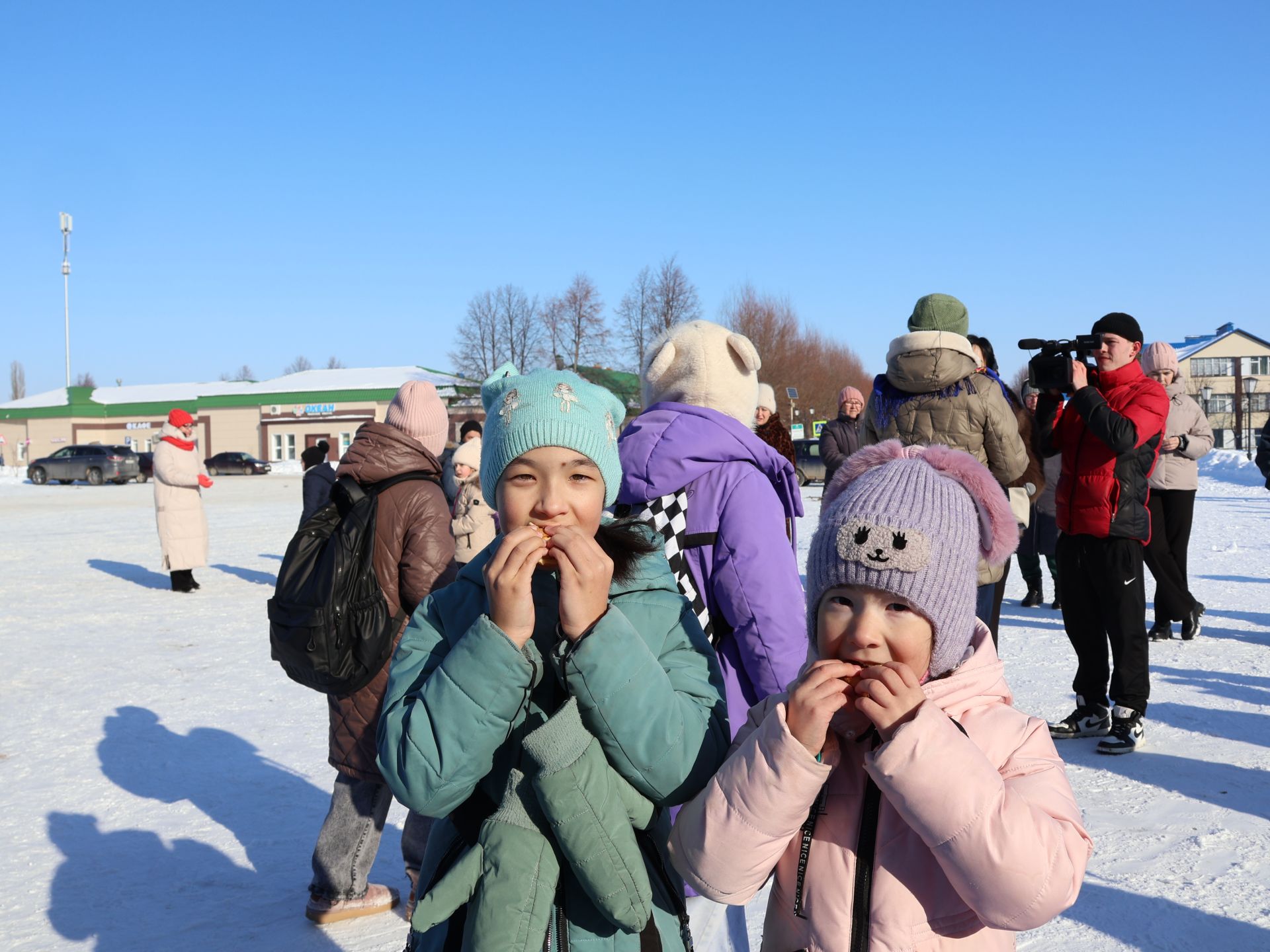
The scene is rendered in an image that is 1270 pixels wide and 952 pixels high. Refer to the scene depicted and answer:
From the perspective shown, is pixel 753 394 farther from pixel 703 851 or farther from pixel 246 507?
pixel 246 507

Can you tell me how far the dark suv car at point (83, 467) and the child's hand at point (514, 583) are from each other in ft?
149

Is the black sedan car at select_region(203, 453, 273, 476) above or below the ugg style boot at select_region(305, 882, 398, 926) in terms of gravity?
below

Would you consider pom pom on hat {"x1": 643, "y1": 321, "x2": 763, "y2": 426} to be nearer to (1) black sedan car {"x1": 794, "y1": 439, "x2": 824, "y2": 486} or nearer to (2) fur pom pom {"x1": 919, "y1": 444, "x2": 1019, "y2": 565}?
(2) fur pom pom {"x1": 919, "y1": 444, "x2": 1019, "y2": 565}

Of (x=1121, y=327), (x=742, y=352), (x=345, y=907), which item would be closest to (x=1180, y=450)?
(x=1121, y=327)

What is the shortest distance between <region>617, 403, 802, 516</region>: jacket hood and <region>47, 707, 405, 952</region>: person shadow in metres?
2.04

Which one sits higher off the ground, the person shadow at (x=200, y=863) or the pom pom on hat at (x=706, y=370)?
the pom pom on hat at (x=706, y=370)

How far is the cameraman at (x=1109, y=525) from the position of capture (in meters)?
5.18

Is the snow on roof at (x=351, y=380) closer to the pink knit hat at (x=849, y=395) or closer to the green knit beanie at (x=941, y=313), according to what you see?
the pink knit hat at (x=849, y=395)

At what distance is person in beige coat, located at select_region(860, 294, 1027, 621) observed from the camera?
4.91 meters

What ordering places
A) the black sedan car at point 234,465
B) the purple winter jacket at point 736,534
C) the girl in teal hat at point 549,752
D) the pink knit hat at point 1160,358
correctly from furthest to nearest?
1. the black sedan car at point 234,465
2. the pink knit hat at point 1160,358
3. the purple winter jacket at point 736,534
4. the girl in teal hat at point 549,752

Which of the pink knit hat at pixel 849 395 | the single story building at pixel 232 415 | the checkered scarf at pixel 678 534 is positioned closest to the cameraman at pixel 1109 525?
the checkered scarf at pixel 678 534

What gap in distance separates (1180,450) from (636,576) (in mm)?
7416

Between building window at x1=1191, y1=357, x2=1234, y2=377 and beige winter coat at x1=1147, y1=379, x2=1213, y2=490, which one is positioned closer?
beige winter coat at x1=1147, y1=379, x2=1213, y2=490

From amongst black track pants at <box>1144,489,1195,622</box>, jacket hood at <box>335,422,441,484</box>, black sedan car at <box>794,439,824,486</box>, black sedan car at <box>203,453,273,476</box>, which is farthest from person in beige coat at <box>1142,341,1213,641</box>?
black sedan car at <box>203,453,273,476</box>
